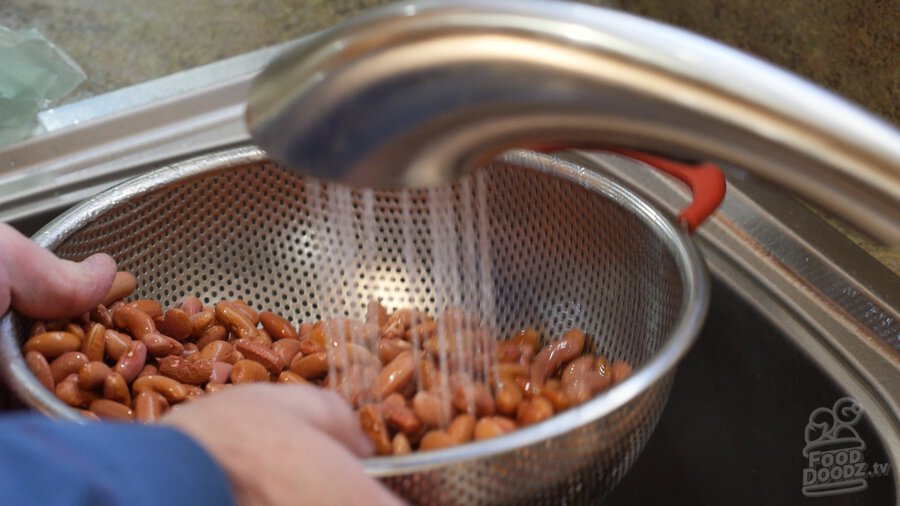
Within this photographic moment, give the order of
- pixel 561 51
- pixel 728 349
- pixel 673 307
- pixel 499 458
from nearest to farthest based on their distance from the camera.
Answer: pixel 561 51
pixel 499 458
pixel 673 307
pixel 728 349

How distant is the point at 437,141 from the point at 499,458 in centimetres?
15

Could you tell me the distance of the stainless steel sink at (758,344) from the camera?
20.2 inches

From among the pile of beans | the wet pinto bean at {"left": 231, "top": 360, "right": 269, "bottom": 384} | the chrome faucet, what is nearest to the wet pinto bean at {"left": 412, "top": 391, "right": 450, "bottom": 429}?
the pile of beans

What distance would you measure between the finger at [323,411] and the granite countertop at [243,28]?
0.37m

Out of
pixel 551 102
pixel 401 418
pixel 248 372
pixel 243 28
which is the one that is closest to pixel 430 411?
pixel 401 418

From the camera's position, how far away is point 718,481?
0.58 meters

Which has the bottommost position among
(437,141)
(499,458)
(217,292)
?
(217,292)

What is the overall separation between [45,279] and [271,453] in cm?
24

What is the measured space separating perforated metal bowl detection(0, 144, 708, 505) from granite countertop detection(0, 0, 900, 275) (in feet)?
0.56

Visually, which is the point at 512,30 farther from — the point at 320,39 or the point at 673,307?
the point at 673,307

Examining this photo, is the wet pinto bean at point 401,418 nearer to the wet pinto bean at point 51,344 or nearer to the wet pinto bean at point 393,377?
the wet pinto bean at point 393,377

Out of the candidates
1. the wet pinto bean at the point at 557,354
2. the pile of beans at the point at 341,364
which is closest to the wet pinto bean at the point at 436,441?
the pile of beans at the point at 341,364

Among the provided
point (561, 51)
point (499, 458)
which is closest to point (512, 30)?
point (561, 51)

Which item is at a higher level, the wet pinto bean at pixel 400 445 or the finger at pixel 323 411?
the finger at pixel 323 411
